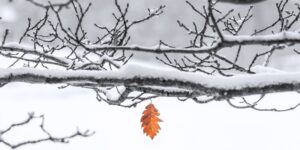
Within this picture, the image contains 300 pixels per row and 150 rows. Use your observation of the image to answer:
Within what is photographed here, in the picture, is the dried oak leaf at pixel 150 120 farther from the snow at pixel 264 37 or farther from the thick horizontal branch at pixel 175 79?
the snow at pixel 264 37

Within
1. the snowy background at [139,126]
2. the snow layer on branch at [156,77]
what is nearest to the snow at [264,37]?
the snow layer on branch at [156,77]

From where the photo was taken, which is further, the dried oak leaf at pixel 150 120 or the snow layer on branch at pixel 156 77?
the dried oak leaf at pixel 150 120

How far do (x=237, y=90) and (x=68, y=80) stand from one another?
1.04 m

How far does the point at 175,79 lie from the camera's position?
306 cm

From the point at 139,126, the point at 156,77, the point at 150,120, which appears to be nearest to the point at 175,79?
the point at 156,77

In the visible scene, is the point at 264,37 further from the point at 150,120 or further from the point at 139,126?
the point at 139,126

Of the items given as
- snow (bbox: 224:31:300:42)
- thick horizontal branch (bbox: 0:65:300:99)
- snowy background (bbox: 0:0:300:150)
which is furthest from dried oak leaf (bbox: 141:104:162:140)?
snowy background (bbox: 0:0:300:150)

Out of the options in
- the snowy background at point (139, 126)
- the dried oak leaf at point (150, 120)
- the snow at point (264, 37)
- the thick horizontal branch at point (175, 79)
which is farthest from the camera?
the snowy background at point (139, 126)

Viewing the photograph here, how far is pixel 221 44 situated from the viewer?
282 cm

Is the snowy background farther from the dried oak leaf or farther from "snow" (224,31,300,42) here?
"snow" (224,31,300,42)

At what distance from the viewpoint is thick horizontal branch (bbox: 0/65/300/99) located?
3010 millimetres

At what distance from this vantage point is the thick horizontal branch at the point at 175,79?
301 cm

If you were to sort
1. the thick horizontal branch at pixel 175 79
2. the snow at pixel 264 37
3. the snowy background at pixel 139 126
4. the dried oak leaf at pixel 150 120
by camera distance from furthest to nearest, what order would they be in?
1. the snowy background at pixel 139 126
2. the dried oak leaf at pixel 150 120
3. the thick horizontal branch at pixel 175 79
4. the snow at pixel 264 37

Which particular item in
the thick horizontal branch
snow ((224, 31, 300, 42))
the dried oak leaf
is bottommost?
the dried oak leaf
